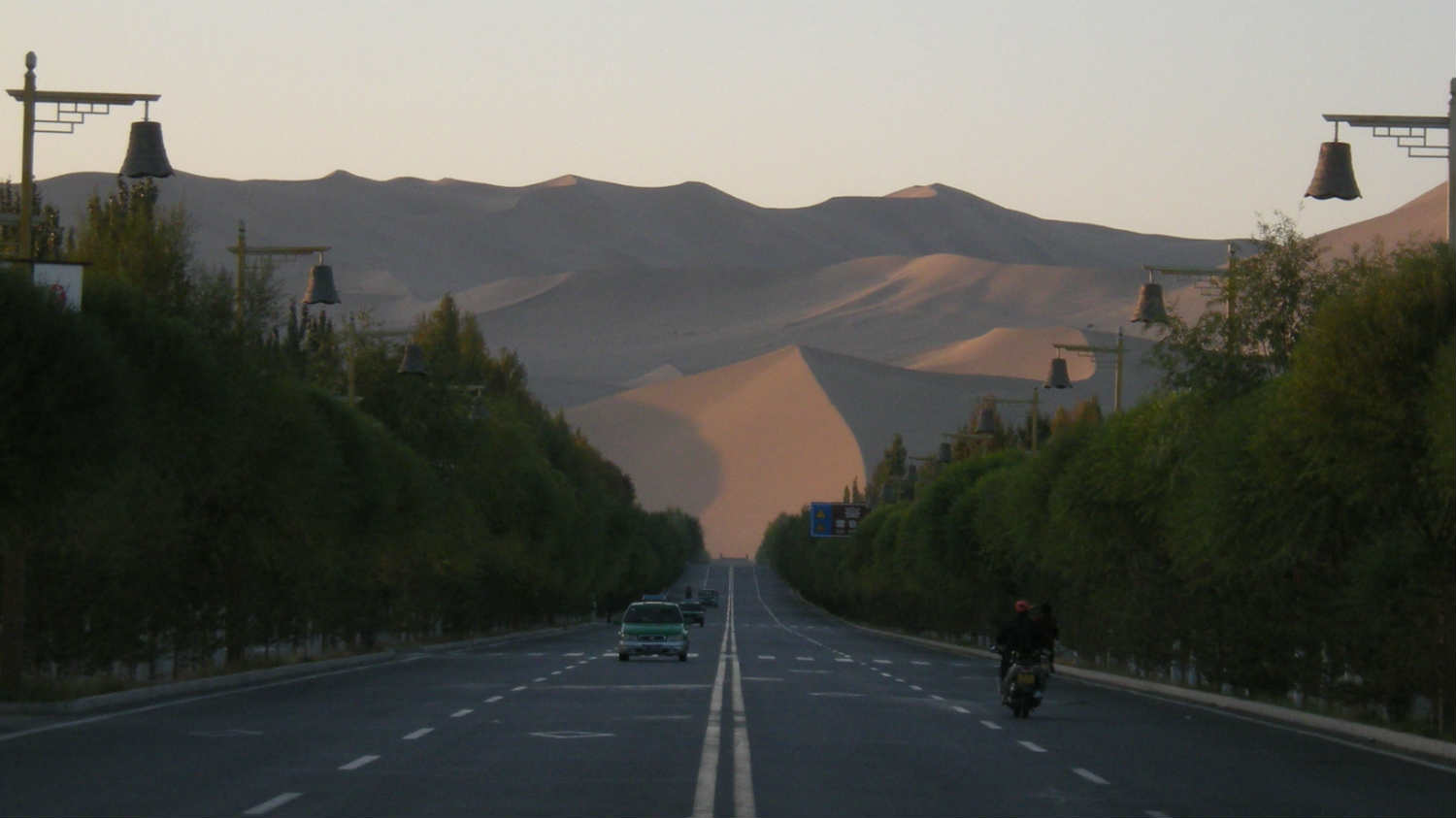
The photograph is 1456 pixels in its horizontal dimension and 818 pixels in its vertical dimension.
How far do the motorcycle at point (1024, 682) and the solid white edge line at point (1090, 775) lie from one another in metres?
9.94

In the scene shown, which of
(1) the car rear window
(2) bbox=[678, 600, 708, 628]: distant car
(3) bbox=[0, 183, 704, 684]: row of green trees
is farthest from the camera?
(2) bbox=[678, 600, 708, 628]: distant car

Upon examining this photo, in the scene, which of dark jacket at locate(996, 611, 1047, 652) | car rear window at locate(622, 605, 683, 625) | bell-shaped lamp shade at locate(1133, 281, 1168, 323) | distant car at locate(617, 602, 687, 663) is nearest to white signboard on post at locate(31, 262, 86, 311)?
dark jacket at locate(996, 611, 1047, 652)

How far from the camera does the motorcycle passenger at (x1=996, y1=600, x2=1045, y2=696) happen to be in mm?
34375

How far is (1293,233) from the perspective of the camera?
4184 centimetres

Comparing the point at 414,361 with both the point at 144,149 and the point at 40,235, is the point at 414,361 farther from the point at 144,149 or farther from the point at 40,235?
the point at 144,149

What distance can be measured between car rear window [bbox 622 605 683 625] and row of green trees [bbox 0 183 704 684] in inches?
267

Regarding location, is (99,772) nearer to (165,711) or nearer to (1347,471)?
(165,711)

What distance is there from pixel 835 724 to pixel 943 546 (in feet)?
177

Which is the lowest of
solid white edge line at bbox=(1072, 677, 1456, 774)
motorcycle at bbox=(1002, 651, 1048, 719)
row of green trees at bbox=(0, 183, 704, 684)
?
solid white edge line at bbox=(1072, 677, 1456, 774)

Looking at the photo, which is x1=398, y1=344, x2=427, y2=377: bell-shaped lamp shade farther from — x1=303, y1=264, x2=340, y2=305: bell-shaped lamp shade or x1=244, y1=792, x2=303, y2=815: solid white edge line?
x1=244, y1=792, x2=303, y2=815: solid white edge line

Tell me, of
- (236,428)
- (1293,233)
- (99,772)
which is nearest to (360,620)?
(236,428)

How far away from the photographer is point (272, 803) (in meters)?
18.3

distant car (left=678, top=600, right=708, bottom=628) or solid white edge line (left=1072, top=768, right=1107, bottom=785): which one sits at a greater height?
distant car (left=678, top=600, right=708, bottom=628)

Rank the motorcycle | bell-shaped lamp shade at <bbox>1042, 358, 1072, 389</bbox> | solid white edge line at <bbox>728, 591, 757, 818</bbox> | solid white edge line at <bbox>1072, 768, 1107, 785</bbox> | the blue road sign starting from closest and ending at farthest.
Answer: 1. solid white edge line at <bbox>728, 591, 757, 818</bbox>
2. solid white edge line at <bbox>1072, 768, 1107, 785</bbox>
3. the motorcycle
4. bell-shaped lamp shade at <bbox>1042, 358, 1072, 389</bbox>
5. the blue road sign
